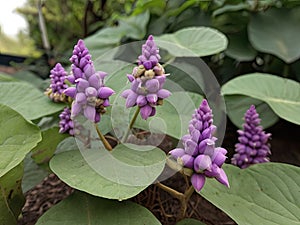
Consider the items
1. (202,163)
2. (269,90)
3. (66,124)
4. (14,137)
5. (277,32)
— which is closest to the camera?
(202,163)

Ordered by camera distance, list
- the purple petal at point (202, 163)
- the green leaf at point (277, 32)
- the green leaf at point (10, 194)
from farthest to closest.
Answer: the green leaf at point (277, 32)
the green leaf at point (10, 194)
the purple petal at point (202, 163)

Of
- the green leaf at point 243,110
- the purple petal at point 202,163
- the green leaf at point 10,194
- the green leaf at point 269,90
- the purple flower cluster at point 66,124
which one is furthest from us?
the green leaf at point 243,110

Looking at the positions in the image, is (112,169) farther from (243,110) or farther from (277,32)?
(277,32)

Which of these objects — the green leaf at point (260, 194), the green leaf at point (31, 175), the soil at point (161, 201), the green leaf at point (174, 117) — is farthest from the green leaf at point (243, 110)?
the green leaf at point (31, 175)

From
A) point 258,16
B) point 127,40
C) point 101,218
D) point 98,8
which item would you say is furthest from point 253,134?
point 98,8

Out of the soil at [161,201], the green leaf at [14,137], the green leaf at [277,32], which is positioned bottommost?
the soil at [161,201]

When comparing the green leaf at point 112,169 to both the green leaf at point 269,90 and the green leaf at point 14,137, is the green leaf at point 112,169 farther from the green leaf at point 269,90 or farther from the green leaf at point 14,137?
the green leaf at point 269,90

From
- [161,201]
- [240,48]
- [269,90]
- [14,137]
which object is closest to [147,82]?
[14,137]
